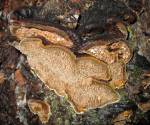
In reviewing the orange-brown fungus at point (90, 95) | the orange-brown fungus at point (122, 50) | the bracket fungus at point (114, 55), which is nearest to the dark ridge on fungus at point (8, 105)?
the orange-brown fungus at point (90, 95)

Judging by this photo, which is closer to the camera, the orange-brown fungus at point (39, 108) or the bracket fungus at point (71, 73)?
the bracket fungus at point (71, 73)

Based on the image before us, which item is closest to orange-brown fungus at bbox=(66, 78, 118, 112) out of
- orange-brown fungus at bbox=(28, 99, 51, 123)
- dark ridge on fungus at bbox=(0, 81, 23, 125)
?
orange-brown fungus at bbox=(28, 99, 51, 123)

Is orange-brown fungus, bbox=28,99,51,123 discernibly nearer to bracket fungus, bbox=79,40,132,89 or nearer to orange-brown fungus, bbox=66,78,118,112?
orange-brown fungus, bbox=66,78,118,112

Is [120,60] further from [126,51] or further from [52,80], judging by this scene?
[52,80]

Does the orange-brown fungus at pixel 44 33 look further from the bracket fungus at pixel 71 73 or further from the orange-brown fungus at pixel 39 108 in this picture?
the orange-brown fungus at pixel 39 108

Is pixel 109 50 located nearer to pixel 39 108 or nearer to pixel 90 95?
pixel 90 95

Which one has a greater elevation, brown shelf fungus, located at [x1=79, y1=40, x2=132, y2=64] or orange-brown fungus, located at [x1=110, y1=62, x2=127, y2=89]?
brown shelf fungus, located at [x1=79, y1=40, x2=132, y2=64]
